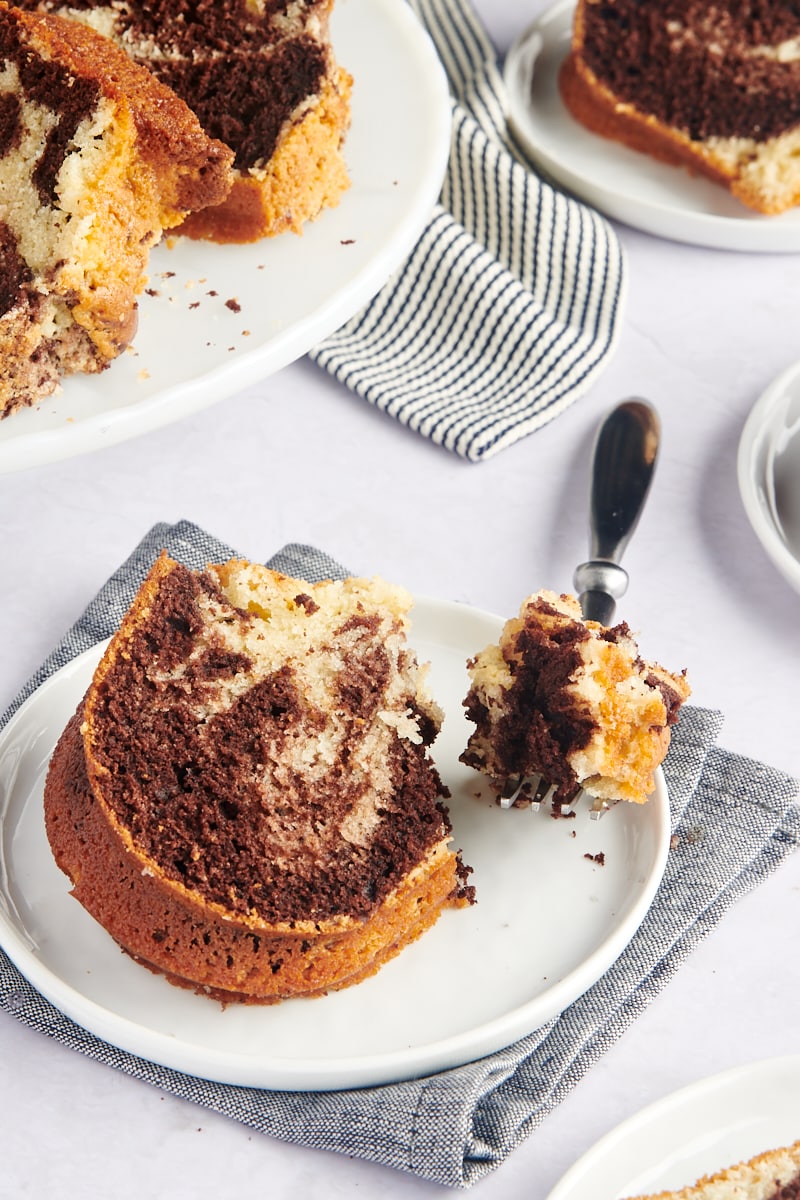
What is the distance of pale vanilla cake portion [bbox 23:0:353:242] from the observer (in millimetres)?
1979

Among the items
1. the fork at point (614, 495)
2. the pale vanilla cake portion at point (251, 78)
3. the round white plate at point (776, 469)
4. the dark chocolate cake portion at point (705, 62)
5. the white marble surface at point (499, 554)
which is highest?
the dark chocolate cake portion at point (705, 62)

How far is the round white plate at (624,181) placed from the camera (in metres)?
2.71

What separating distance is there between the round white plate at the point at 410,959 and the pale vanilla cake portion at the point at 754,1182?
238mm

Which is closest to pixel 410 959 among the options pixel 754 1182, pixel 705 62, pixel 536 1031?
pixel 536 1031

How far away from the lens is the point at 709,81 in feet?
8.81

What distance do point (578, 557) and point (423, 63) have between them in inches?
32.6

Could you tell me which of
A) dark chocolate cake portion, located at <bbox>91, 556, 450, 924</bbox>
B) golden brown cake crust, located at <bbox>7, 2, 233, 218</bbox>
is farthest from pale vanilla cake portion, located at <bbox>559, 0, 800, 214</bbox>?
dark chocolate cake portion, located at <bbox>91, 556, 450, 924</bbox>

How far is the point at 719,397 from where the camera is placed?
2545mm

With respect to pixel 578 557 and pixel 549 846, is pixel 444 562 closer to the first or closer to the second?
pixel 578 557

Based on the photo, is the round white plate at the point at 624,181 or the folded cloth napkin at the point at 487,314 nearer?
the folded cloth napkin at the point at 487,314

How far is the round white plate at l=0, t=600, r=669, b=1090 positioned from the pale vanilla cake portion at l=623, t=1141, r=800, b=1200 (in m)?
0.24

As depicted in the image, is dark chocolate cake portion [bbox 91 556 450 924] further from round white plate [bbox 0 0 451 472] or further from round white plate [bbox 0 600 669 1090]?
round white plate [bbox 0 0 451 472]

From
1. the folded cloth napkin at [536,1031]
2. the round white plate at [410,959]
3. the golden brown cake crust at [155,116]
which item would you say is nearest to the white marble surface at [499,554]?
the folded cloth napkin at [536,1031]

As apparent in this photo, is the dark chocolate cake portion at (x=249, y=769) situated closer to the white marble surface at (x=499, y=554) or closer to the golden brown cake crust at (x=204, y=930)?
the golden brown cake crust at (x=204, y=930)
